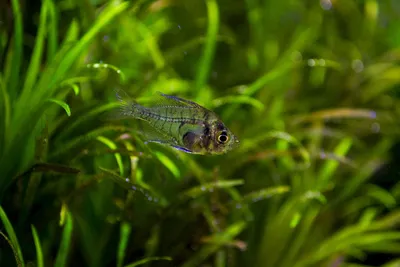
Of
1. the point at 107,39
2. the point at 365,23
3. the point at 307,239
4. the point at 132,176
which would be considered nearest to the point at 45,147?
the point at 132,176

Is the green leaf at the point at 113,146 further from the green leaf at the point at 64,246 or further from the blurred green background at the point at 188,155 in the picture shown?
the green leaf at the point at 64,246

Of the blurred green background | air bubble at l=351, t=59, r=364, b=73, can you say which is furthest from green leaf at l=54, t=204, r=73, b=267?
air bubble at l=351, t=59, r=364, b=73

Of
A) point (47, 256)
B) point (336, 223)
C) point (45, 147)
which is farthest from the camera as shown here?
point (336, 223)

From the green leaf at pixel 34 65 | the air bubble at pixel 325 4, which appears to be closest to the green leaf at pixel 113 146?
the green leaf at pixel 34 65

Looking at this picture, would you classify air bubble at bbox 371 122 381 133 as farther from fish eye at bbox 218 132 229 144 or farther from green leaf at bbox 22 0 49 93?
green leaf at bbox 22 0 49 93

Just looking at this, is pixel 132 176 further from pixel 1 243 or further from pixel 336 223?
pixel 336 223

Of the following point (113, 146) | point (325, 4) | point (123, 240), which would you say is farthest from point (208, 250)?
point (325, 4)

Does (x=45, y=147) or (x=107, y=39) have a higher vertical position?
(x=107, y=39)

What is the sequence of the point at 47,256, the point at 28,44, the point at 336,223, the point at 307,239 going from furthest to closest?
the point at 336,223, the point at 307,239, the point at 28,44, the point at 47,256
